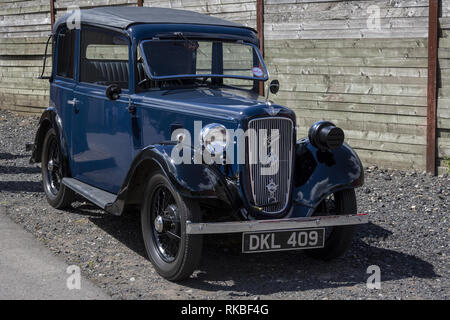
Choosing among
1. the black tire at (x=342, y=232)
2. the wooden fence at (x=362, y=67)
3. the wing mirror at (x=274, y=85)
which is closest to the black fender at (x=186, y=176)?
the black tire at (x=342, y=232)

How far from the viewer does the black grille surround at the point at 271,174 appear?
4.90 m

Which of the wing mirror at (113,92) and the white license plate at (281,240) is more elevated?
the wing mirror at (113,92)

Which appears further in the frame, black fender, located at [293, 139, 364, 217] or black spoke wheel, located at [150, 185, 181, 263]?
black fender, located at [293, 139, 364, 217]

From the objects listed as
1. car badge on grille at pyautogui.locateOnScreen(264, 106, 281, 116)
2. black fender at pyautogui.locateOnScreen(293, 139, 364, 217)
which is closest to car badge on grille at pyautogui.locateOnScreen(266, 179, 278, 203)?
black fender at pyautogui.locateOnScreen(293, 139, 364, 217)

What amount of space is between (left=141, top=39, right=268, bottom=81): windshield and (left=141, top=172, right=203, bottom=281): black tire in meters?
1.07

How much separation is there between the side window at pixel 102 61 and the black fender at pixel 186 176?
979 mm

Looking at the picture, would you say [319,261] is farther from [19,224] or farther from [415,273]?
[19,224]

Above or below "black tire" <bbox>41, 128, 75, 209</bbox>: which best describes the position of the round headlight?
above

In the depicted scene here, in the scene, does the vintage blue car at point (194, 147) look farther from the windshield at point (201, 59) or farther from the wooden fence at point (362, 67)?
the wooden fence at point (362, 67)

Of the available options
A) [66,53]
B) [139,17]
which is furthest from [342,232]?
[66,53]

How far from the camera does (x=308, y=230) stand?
4742mm

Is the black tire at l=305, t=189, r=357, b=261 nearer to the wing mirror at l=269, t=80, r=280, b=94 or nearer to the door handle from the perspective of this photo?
the wing mirror at l=269, t=80, r=280, b=94

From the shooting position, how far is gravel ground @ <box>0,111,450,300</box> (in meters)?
4.66
